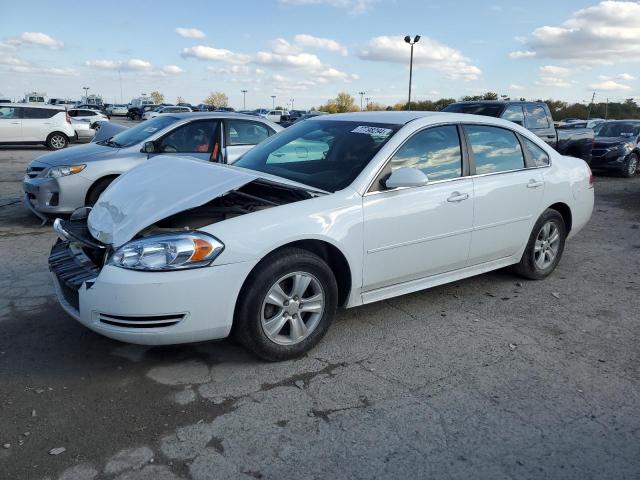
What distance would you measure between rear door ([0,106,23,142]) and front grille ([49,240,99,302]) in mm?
17198

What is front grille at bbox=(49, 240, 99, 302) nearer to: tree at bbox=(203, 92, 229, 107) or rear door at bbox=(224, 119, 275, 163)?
rear door at bbox=(224, 119, 275, 163)

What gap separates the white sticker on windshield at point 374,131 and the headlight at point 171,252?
1.64 metres

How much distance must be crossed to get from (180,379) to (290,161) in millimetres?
1969

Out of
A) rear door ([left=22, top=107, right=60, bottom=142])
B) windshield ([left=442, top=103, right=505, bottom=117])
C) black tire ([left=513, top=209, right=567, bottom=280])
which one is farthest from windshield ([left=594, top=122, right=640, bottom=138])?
rear door ([left=22, top=107, right=60, bottom=142])

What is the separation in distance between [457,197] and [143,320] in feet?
8.17

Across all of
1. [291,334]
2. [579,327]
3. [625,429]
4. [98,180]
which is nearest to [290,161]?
[291,334]

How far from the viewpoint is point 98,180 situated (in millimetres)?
6875

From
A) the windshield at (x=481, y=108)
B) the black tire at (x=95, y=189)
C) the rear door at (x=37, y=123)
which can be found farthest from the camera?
the rear door at (x=37, y=123)

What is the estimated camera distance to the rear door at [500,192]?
14.4ft

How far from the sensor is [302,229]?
334 cm

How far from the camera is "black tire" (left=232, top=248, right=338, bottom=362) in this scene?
3.21 m

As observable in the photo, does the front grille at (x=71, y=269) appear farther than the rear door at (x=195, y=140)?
No

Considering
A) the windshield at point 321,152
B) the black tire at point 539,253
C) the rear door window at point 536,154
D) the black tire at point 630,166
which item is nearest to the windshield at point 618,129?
the black tire at point 630,166

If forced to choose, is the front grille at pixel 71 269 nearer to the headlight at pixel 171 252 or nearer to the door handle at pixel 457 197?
the headlight at pixel 171 252
